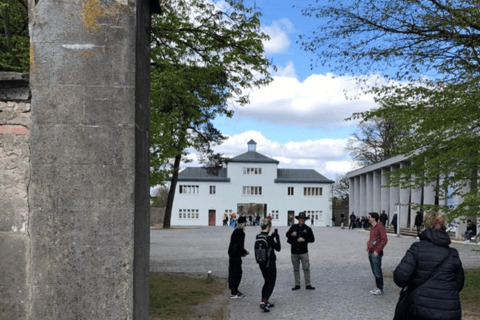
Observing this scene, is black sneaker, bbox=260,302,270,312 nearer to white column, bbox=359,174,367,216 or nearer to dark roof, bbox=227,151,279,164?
white column, bbox=359,174,367,216

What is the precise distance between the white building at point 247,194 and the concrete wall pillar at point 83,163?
73.1 m

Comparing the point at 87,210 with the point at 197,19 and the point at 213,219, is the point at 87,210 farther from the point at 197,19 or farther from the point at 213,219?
the point at 213,219

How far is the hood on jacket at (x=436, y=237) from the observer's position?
210 inches

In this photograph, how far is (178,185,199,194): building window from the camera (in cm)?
7869

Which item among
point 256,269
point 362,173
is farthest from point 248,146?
point 256,269

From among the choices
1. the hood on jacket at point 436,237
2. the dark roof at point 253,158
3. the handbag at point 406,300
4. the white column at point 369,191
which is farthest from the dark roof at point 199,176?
the hood on jacket at point 436,237

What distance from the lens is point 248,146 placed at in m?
84.8

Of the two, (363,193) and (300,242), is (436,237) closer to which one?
(300,242)

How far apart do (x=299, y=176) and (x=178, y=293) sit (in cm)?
7141

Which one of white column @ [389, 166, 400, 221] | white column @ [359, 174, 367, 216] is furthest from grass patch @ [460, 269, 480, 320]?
white column @ [359, 174, 367, 216]

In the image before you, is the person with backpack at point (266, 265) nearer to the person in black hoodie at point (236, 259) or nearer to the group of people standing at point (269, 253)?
the group of people standing at point (269, 253)

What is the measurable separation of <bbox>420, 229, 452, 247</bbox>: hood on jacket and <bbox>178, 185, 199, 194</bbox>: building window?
73.8 m

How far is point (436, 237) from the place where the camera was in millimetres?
5348

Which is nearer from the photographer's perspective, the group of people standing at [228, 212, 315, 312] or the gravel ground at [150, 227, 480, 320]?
the gravel ground at [150, 227, 480, 320]
